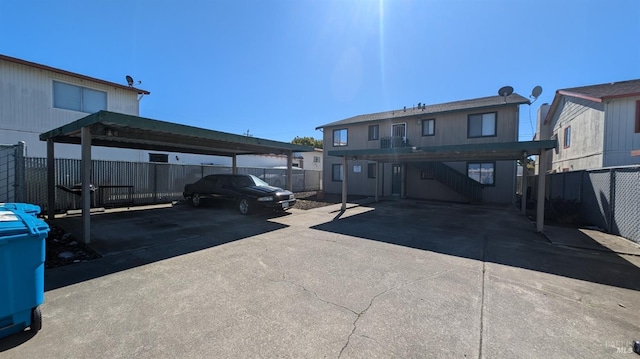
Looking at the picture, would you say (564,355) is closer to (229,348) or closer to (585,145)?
(229,348)

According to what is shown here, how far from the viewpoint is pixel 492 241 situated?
21.2 feet

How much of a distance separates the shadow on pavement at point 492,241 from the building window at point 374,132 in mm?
8698

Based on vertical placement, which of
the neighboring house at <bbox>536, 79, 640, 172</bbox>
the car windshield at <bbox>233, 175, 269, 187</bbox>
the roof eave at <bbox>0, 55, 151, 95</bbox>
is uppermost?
the roof eave at <bbox>0, 55, 151, 95</bbox>

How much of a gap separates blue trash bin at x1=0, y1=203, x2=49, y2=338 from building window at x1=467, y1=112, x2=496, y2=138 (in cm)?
1670

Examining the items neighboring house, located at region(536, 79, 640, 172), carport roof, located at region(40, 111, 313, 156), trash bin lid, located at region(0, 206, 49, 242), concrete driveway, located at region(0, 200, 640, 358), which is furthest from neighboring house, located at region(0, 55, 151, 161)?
neighboring house, located at region(536, 79, 640, 172)

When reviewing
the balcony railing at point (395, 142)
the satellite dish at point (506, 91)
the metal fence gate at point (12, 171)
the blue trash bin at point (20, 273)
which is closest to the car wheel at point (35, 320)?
the blue trash bin at point (20, 273)

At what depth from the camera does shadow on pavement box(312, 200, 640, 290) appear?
15.1 feet

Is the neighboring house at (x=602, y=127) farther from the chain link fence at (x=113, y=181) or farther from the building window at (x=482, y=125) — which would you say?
the chain link fence at (x=113, y=181)

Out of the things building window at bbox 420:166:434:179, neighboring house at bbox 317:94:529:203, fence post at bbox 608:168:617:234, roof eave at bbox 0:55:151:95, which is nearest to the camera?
fence post at bbox 608:168:617:234

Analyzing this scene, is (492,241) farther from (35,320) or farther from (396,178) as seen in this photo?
(396,178)

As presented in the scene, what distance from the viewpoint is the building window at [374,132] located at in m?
18.1

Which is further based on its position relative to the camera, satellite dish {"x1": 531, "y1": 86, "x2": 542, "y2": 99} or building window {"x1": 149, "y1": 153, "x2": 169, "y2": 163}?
building window {"x1": 149, "y1": 153, "x2": 169, "y2": 163}

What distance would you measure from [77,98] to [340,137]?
15.1 meters

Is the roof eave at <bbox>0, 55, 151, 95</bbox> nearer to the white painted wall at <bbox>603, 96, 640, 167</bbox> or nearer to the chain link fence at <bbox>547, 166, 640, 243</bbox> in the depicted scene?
the chain link fence at <bbox>547, 166, 640, 243</bbox>
